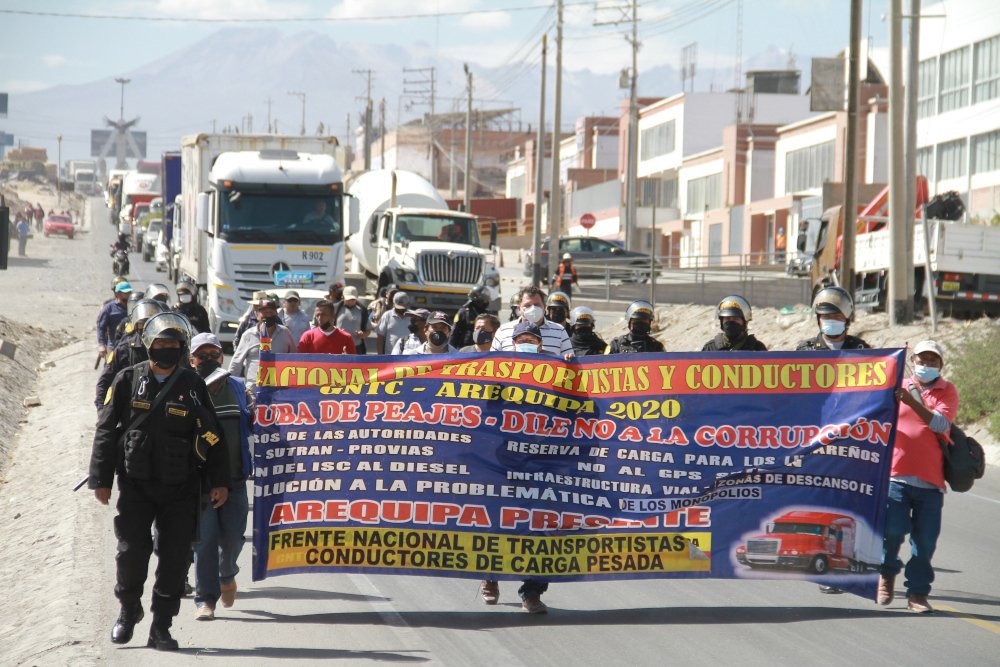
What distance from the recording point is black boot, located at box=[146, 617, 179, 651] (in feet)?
24.7

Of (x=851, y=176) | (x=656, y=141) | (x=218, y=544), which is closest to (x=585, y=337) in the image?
(x=218, y=544)

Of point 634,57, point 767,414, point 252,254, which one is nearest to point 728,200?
point 634,57

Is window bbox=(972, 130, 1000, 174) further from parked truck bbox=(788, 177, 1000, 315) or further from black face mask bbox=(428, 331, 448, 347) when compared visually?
black face mask bbox=(428, 331, 448, 347)

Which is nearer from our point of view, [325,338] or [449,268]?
[325,338]

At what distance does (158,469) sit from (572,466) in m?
2.56

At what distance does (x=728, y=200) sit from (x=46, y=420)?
50977mm

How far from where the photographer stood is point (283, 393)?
28.1 feet

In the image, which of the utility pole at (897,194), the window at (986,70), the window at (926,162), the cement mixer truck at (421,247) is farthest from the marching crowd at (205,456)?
the window at (926,162)

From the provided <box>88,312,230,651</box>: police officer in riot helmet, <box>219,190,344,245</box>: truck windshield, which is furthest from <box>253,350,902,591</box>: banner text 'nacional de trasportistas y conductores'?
<box>219,190,344,245</box>: truck windshield

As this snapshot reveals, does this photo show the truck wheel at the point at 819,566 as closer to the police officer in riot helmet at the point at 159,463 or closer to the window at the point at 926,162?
the police officer in riot helmet at the point at 159,463

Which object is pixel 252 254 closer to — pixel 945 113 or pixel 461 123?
pixel 945 113

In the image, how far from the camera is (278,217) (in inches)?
1026

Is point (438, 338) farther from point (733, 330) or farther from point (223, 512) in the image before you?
point (223, 512)

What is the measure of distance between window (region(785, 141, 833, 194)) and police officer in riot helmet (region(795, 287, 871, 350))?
160ft
